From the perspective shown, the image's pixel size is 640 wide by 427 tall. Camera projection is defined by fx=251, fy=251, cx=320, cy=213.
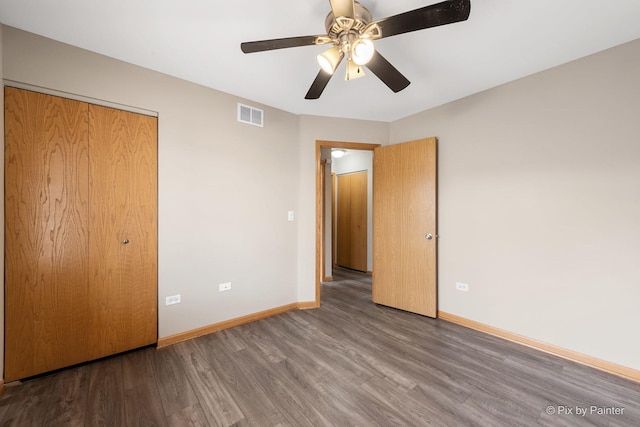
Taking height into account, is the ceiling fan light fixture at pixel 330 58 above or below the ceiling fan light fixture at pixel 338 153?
below

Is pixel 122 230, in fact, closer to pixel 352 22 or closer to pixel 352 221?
pixel 352 22

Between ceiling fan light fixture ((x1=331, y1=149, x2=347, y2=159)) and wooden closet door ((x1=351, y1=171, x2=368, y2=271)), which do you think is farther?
ceiling fan light fixture ((x1=331, y1=149, x2=347, y2=159))

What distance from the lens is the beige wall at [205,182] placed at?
199 centimetres

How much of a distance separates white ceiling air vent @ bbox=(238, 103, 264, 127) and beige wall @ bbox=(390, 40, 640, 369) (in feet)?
7.17

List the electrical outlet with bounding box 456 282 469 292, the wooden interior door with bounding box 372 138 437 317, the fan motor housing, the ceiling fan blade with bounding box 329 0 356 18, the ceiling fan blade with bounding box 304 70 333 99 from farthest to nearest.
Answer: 1. the wooden interior door with bounding box 372 138 437 317
2. the electrical outlet with bounding box 456 282 469 292
3. the ceiling fan blade with bounding box 304 70 333 99
4. the fan motor housing
5. the ceiling fan blade with bounding box 329 0 356 18

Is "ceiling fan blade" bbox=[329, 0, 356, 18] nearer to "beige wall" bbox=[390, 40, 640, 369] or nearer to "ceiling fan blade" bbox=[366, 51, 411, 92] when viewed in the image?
"ceiling fan blade" bbox=[366, 51, 411, 92]

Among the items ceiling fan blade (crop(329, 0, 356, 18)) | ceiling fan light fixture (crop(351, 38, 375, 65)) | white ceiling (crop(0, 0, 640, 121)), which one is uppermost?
white ceiling (crop(0, 0, 640, 121))

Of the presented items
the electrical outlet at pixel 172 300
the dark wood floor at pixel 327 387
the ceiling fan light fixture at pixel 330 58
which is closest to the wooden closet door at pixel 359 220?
the dark wood floor at pixel 327 387

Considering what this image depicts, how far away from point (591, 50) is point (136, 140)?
385cm

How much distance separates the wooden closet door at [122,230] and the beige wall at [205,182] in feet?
0.32

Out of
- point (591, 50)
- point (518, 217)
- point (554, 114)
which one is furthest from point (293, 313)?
point (591, 50)

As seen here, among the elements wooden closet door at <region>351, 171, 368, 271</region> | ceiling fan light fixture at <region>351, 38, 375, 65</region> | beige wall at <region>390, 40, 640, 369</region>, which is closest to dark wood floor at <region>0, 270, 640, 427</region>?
beige wall at <region>390, 40, 640, 369</region>

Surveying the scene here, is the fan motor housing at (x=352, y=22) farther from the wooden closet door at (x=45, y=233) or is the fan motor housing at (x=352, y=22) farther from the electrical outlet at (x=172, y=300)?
the electrical outlet at (x=172, y=300)

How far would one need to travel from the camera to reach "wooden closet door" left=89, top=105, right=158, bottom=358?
2061 millimetres
